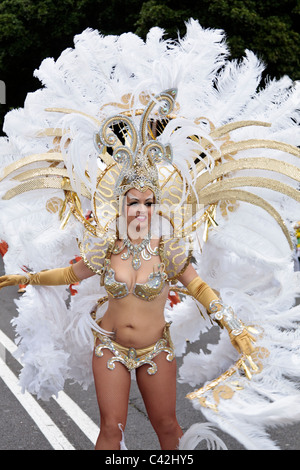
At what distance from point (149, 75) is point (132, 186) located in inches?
30.5

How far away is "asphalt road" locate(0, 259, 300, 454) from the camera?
4.77 metres

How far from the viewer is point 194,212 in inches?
147

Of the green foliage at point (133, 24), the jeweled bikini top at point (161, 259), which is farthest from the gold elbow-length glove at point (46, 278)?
the green foliage at point (133, 24)

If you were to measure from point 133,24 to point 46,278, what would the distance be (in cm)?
1321

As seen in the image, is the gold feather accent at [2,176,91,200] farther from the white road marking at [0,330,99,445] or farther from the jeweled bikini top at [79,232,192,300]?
the white road marking at [0,330,99,445]

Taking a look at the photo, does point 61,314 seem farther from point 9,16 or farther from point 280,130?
point 9,16

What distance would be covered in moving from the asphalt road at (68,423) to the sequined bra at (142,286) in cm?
175

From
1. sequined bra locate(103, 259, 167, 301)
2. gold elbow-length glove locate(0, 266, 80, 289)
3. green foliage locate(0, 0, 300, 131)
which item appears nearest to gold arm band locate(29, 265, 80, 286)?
gold elbow-length glove locate(0, 266, 80, 289)

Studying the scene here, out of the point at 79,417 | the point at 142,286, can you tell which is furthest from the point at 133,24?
the point at 142,286

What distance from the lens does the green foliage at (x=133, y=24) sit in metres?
13.6

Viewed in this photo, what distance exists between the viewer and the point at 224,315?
3.49 metres

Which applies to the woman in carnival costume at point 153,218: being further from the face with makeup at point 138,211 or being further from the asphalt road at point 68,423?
the asphalt road at point 68,423

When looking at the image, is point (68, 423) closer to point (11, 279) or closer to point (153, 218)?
point (11, 279)

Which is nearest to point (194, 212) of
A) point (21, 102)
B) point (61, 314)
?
point (61, 314)
